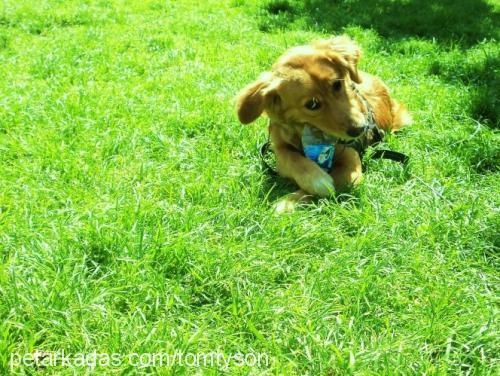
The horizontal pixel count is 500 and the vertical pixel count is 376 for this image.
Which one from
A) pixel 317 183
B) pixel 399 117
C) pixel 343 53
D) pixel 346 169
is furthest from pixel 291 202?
pixel 399 117

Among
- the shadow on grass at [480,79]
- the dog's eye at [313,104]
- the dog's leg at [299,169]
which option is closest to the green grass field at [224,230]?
the shadow on grass at [480,79]

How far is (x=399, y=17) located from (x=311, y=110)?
445cm

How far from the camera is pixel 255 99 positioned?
3.29m

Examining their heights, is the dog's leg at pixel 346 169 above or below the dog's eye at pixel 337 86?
below

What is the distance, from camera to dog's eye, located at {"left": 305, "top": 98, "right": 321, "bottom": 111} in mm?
3203

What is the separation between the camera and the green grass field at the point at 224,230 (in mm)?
2068

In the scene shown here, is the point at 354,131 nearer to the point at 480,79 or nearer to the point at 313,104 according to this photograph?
the point at 313,104

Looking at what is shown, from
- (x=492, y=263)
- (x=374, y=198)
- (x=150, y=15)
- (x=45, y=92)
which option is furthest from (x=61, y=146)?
(x=150, y=15)

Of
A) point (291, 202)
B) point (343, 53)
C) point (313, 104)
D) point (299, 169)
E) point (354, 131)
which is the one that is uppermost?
point (343, 53)

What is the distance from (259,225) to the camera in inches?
112

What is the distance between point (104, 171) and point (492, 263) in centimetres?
245

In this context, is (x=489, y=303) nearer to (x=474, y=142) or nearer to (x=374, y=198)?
(x=374, y=198)

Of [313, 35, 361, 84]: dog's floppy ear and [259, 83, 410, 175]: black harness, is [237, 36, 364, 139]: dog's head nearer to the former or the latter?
[313, 35, 361, 84]: dog's floppy ear

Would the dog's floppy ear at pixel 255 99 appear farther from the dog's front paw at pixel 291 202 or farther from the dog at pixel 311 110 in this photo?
the dog's front paw at pixel 291 202
